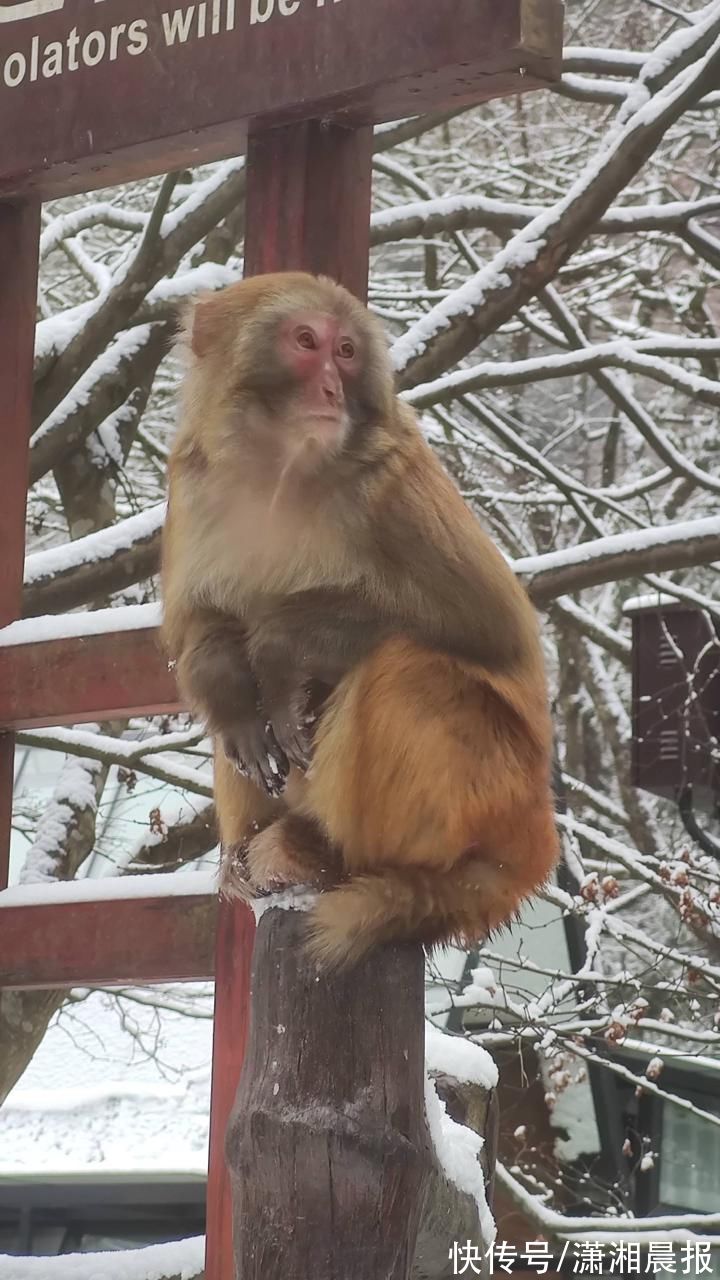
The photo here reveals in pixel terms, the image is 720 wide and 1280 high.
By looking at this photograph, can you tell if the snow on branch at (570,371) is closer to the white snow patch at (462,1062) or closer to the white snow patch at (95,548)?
the white snow patch at (95,548)

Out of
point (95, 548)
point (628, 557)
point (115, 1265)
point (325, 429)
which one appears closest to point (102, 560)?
point (95, 548)

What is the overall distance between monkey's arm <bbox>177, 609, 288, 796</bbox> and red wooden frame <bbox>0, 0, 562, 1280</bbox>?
614mm

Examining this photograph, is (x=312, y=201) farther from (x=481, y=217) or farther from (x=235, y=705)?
(x=481, y=217)

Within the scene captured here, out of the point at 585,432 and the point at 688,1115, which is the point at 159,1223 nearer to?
the point at 688,1115

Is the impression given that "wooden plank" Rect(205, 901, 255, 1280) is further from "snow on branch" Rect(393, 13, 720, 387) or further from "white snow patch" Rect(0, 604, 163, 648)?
"snow on branch" Rect(393, 13, 720, 387)

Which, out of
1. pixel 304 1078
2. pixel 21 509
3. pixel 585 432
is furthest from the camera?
pixel 585 432

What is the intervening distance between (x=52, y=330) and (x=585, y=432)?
5020mm

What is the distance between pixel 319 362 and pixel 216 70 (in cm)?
101

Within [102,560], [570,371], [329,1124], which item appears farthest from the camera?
[570,371]

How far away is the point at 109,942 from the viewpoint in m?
3.41

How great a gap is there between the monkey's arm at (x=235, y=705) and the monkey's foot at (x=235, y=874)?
0.12 metres

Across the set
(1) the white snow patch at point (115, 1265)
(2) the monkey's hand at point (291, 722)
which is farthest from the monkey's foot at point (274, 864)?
(1) the white snow patch at point (115, 1265)

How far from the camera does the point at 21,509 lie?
3.80 meters

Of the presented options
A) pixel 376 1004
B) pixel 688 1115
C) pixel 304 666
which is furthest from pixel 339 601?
pixel 688 1115
